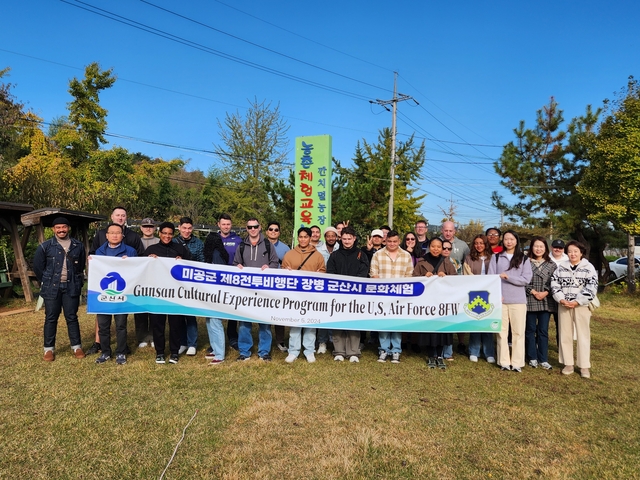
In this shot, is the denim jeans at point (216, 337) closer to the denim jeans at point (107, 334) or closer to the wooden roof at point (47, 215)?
the denim jeans at point (107, 334)

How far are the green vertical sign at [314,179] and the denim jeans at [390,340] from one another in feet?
24.8

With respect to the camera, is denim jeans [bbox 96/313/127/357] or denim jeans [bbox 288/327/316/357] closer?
denim jeans [bbox 96/313/127/357]

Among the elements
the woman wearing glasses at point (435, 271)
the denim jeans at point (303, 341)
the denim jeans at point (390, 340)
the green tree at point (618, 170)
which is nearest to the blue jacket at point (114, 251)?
the denim jeans at point (303, 341)

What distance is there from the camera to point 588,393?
446 centimetres

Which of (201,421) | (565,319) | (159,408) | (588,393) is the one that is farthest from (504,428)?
(159,408)

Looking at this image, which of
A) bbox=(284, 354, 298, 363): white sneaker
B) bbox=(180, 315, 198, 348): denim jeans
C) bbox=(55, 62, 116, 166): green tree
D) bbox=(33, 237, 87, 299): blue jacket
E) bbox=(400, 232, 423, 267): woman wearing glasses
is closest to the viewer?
bbox=(33, 237, 87, 299): blue jacket

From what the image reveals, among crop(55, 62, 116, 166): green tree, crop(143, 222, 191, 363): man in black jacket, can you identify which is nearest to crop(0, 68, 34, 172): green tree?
crop(55, 62, 116, 166): green tree

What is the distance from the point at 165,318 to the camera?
5.42 meters

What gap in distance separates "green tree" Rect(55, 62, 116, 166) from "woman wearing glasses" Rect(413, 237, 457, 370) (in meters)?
22.6

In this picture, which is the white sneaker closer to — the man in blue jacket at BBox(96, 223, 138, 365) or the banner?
the banner

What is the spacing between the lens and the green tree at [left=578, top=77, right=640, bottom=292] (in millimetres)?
11008

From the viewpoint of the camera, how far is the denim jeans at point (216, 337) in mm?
5273

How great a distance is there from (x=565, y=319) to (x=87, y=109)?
25.0 m

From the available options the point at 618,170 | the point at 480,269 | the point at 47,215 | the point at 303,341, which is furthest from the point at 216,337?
the point at 618,170
